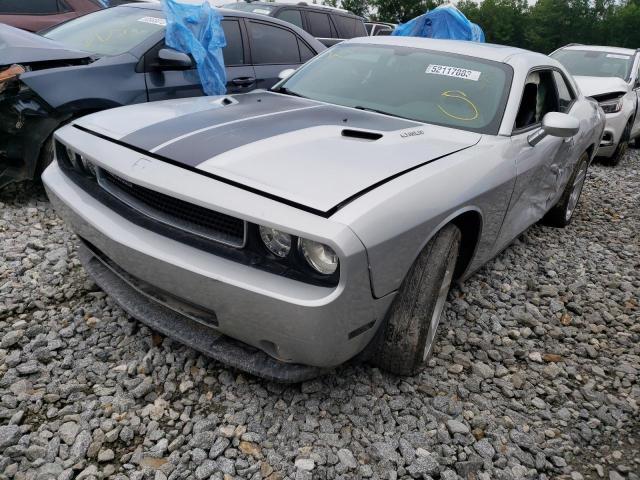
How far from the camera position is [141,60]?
3.89 metres

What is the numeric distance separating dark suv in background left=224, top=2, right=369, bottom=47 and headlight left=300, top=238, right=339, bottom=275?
656 cm

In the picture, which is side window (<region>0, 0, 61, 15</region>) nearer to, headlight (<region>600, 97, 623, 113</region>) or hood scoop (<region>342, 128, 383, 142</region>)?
hood scoop (<region>342, 128, 383, 142</region>)

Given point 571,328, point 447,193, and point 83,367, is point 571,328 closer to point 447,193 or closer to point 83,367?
point 447,193

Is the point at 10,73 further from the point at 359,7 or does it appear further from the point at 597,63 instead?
the point at 359,7

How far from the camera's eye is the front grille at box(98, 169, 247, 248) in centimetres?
184

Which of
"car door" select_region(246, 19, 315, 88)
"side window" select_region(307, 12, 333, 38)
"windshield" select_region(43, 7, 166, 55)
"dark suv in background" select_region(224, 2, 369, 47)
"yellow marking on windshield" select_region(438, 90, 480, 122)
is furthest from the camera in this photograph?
"side window" select_region(307, 12, 333, 38)

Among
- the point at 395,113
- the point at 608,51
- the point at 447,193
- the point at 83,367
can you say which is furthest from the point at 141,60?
the point at 608,51

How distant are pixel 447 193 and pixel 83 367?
172cm

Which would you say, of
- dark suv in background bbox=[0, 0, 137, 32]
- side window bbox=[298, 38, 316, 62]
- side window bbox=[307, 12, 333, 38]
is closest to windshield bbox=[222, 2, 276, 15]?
side window bbox=[307, 12, 333, 38]

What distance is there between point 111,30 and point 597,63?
707cm

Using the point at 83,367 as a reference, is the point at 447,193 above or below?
above

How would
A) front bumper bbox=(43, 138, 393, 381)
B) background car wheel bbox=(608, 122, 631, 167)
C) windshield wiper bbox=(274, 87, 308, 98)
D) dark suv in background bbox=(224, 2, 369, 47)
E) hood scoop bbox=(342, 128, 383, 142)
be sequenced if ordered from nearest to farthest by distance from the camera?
1. front bumper bbox=(43, 138, 393, 381)
2. hood scoop bbox=(342, 128, 383, 142)
3. windshield wiper bbox=(274, 87, 308, 98)
4. background car wheel bbox=(608, 122, 631, 167)
5. dark suv in background bbox=(224, 2, 369, 47)

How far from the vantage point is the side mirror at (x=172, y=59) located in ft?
12.7

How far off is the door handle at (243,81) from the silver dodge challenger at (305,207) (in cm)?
181
